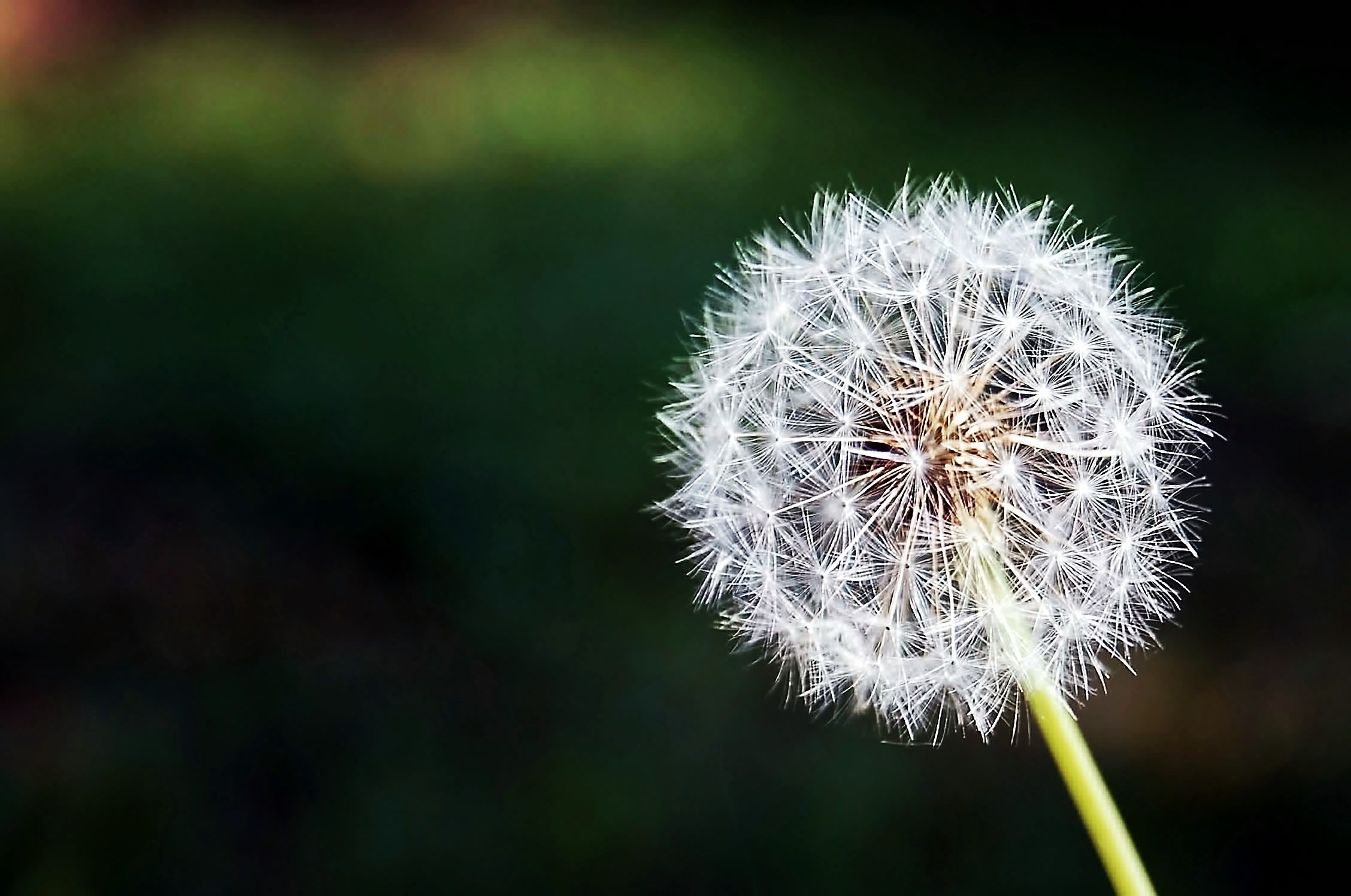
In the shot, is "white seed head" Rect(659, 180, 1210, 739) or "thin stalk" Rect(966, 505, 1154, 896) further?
"white seed head" Rect(659, 180, 1210, 739)

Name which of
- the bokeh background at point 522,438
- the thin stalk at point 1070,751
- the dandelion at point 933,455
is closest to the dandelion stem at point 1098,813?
the thin stalk at point 1070,751

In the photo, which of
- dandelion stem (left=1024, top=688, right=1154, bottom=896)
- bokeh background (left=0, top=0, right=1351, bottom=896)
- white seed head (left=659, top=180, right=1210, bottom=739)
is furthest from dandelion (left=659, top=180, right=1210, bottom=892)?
bokeh background (left=0, top=0, right=1351, bottom=896)

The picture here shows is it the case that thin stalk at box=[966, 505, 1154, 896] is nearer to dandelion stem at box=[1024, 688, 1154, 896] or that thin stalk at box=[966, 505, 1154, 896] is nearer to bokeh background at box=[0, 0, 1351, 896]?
dandelion stem at box=[1024, 688, 1154, 896]

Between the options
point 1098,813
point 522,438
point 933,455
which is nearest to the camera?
point 1098,813

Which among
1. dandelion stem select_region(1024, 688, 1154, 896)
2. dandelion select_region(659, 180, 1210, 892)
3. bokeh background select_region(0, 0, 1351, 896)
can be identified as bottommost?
dandelion stem select_region(1024, 688, 1154, 896)

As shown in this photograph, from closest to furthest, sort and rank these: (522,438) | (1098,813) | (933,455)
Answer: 1. (1098,813)
2. (933,455)
3. (522,438)

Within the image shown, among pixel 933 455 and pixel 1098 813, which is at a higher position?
pixel 933 455

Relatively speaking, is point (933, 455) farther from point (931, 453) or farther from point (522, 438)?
point (522, 438)

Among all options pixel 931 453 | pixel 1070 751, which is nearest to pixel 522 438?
pixel 931 453

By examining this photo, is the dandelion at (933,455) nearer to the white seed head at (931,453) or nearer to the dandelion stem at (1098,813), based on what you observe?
the white seed head at (931,453)
